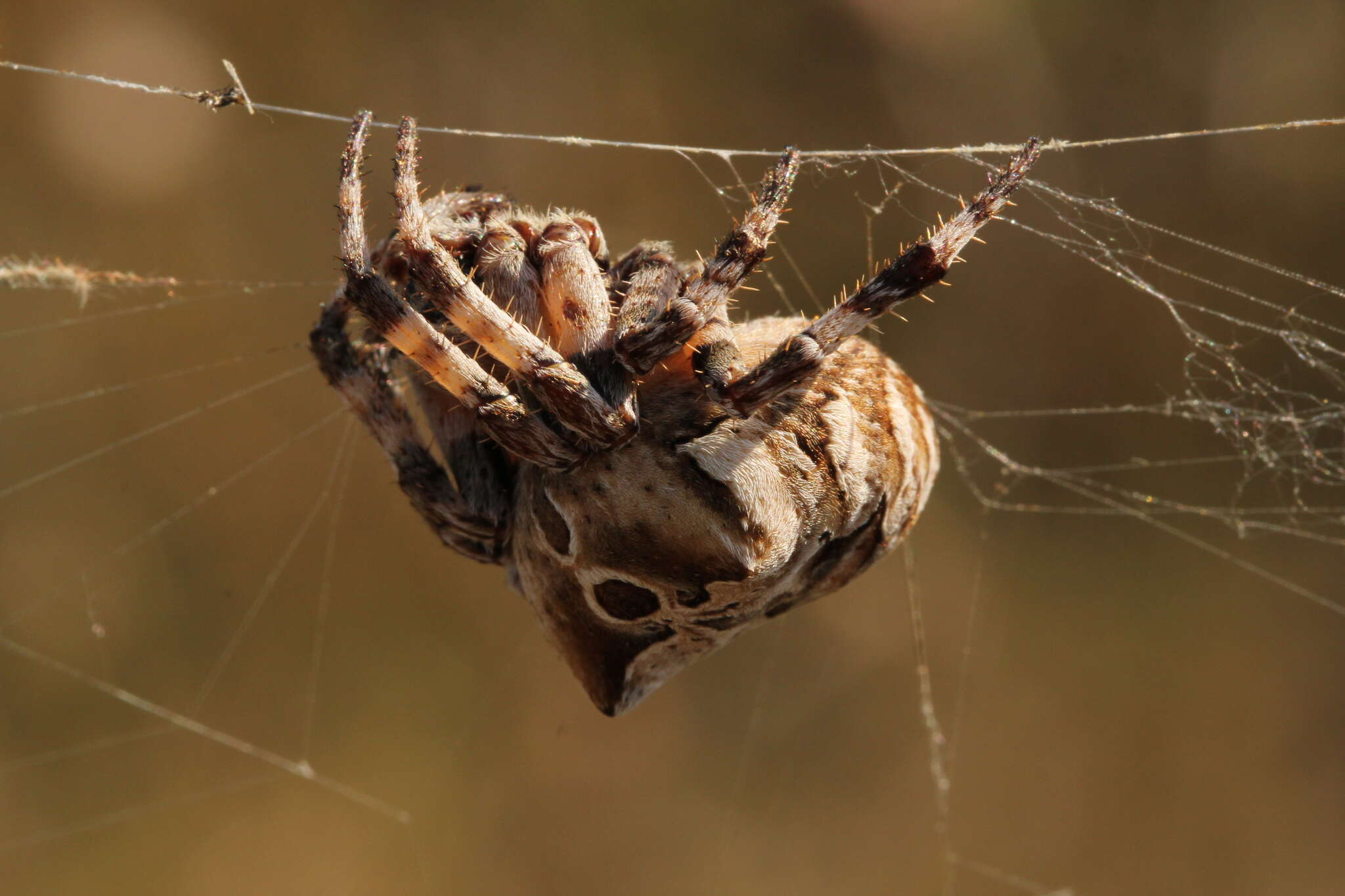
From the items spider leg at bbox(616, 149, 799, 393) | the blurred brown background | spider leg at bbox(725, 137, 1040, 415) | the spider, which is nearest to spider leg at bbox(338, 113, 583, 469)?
the spider

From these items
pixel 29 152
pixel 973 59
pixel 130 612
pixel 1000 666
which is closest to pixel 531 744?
pixel 130 612

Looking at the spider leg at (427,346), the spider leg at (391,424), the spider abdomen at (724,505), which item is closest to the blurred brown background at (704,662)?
the spider leg at (391,424)

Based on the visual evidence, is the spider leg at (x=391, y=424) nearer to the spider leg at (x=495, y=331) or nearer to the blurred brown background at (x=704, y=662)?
the spider leg at (x=495, y=331)

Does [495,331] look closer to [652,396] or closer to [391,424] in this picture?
[652,396]

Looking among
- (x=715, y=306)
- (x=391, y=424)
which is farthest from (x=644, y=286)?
(x=391, y=424)

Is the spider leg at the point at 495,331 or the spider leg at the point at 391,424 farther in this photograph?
the spider leg at the point at 391,424

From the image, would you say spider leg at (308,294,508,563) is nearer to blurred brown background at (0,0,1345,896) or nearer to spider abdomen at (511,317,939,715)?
spider abdomen at (511,317,939,715)

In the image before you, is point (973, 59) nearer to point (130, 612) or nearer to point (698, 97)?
point (698, 97)
